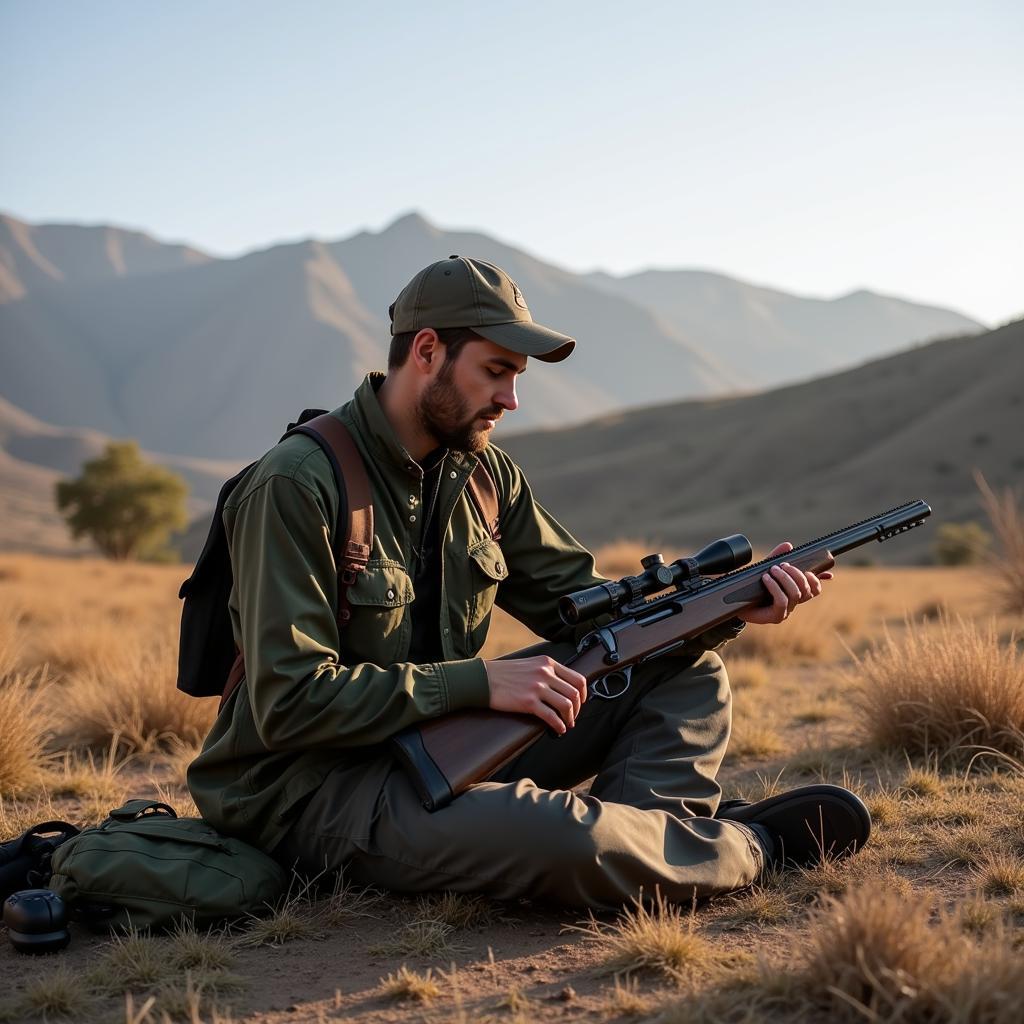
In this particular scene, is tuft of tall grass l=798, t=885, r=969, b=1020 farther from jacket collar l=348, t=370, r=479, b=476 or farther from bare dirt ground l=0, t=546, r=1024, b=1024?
jacket collar l=348, t=370, r=479, b=476

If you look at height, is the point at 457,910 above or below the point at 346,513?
below

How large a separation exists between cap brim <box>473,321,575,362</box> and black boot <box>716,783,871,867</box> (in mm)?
1759

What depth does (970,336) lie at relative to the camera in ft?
217

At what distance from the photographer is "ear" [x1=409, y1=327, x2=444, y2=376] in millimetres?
3695

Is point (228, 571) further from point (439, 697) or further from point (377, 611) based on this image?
point (439, 697)

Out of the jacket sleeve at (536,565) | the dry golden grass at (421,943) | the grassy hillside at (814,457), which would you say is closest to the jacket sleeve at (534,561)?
the jacket sleeve at (536,565)

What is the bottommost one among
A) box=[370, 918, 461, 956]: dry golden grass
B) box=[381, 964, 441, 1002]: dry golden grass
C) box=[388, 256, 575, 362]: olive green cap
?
box=[370, 918, 461, 956]: dry golden grass

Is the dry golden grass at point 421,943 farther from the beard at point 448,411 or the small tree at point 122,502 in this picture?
the small tree at point 122,502

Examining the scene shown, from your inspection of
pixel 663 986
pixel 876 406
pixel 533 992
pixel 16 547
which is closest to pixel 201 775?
pixel 533 992

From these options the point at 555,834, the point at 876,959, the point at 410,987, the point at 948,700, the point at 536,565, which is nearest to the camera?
the point at 876,959

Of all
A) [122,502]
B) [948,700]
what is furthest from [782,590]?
[122,502]

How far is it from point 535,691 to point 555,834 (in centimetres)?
44

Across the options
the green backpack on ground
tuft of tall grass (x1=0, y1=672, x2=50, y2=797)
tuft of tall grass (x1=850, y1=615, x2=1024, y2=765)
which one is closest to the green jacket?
the green backpack on ground

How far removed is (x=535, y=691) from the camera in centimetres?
352
